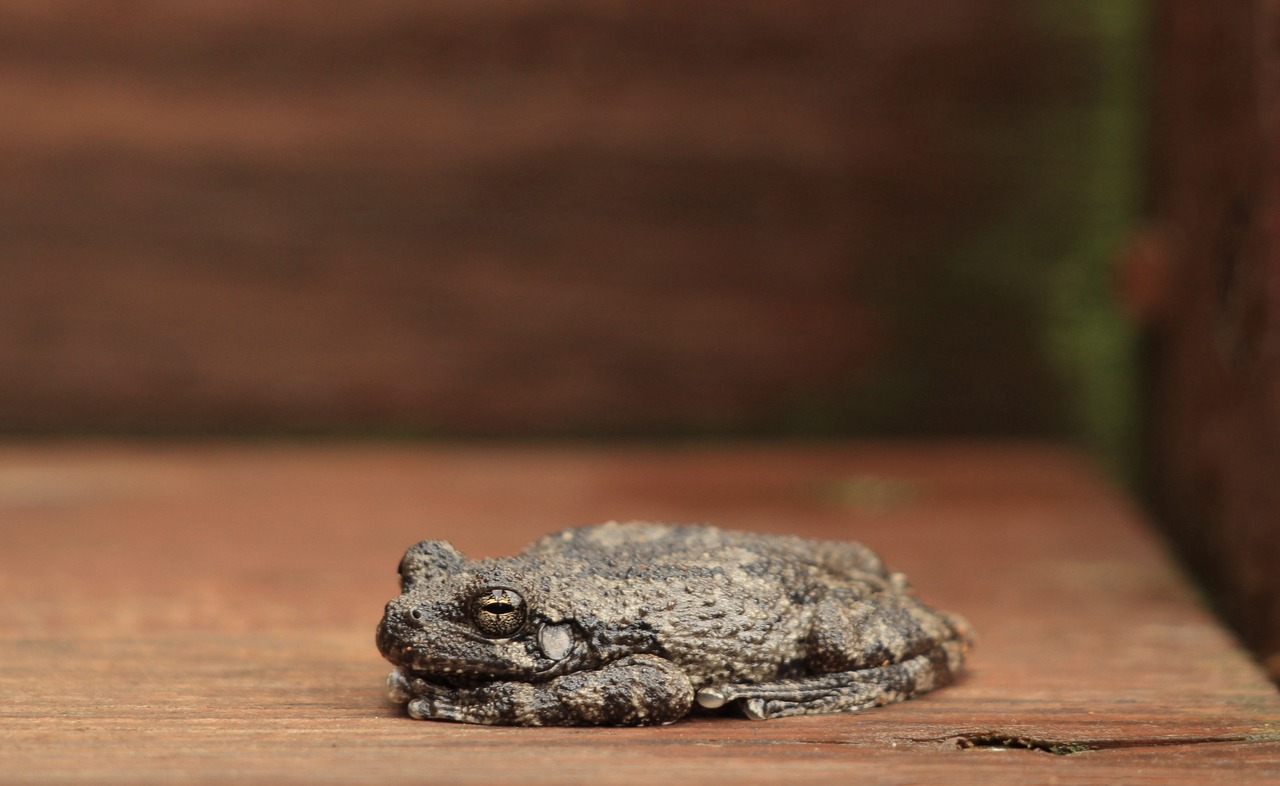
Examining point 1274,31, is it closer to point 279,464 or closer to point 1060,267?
point 1060,267

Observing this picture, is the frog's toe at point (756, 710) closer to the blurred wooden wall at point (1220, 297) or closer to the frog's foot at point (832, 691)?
the frog's foot at point (832, 691)

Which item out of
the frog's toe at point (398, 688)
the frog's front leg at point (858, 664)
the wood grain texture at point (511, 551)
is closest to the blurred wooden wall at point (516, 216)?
the wood grain texture at point (511, 551)

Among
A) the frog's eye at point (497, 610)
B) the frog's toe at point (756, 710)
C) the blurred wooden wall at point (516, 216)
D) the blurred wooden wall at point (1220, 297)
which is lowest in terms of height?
the frog's toe at point (756, 710)

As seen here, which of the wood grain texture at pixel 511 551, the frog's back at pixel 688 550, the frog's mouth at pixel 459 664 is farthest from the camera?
the frog's back at pixel 688 550

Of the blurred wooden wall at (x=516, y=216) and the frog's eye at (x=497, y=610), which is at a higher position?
the blurred wooden wall at (x=516, y=216)

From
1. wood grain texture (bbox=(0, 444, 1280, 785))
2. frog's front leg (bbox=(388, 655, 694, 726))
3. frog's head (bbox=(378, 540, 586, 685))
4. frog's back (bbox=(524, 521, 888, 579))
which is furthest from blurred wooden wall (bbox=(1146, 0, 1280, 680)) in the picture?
Answer: frog's head (bbox=(378, 540, 586, 685))

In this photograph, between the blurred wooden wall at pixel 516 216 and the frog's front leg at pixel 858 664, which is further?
the blurred wooden wall at pixel 516 216

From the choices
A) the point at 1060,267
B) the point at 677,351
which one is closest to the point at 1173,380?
the point at 1060,267
